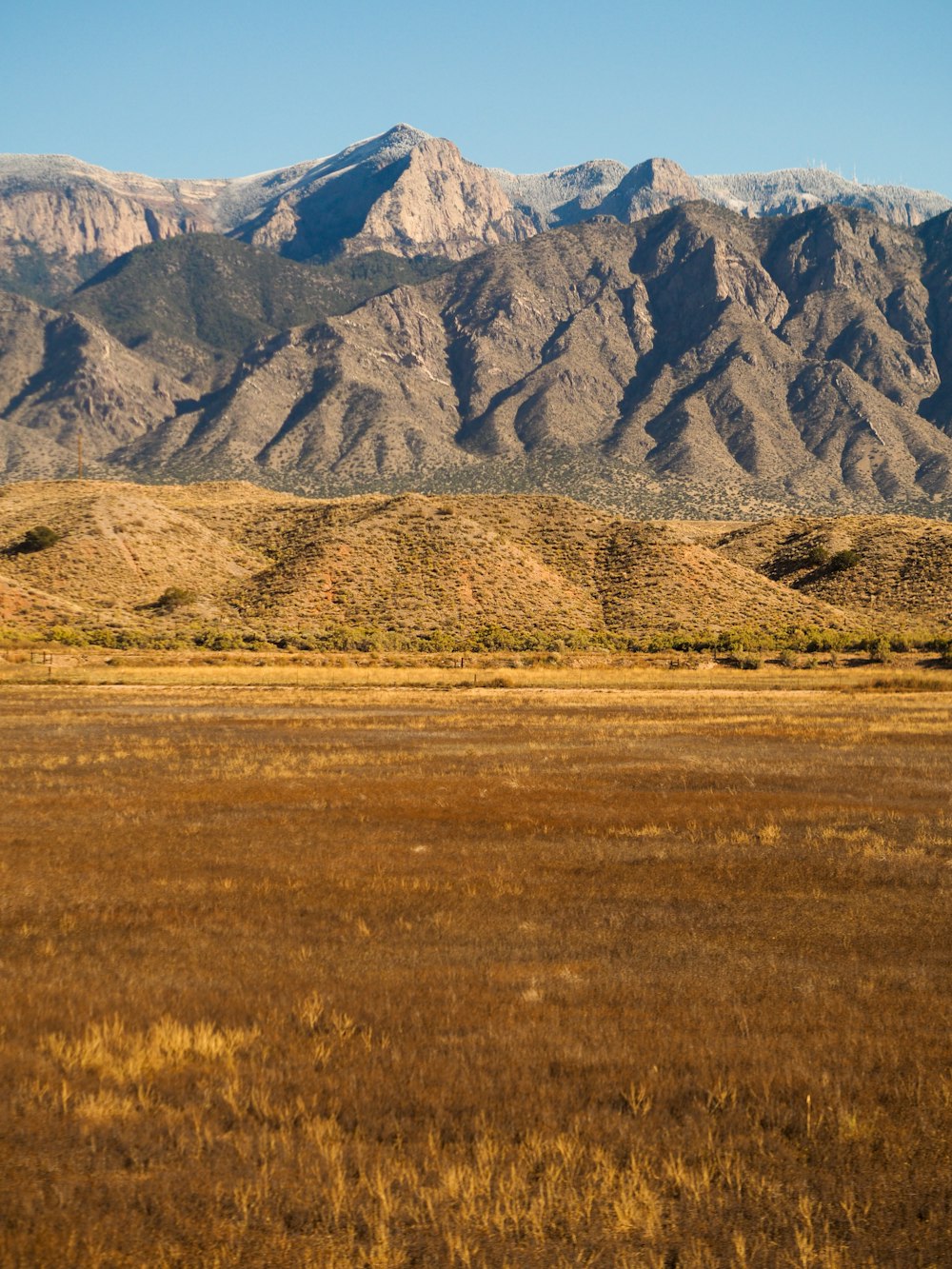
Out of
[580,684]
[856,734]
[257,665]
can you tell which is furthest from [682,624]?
[856,734]

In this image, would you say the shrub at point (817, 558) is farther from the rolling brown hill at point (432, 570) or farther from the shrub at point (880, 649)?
the shrub at point (880, 649)

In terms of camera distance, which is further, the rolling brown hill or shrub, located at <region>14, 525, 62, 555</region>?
shrub, located at <region>14, 525, 62, 555</region>

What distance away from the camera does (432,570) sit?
3979 inches

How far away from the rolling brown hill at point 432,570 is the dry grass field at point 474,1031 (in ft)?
227

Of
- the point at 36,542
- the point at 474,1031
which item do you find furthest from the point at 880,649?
the point at 36,542

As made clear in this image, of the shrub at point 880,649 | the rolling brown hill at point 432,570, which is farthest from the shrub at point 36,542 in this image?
the shrub at point 880,649

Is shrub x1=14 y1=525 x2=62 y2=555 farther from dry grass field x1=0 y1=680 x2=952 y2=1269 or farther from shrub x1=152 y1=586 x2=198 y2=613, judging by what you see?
dry grass field x1=0 y1=680 x2=952 y2=1269

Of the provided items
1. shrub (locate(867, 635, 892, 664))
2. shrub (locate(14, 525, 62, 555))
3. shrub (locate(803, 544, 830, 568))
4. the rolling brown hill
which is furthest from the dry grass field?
shrub (locate(803, 544, 830, 568))

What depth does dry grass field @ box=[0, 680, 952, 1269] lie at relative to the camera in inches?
273

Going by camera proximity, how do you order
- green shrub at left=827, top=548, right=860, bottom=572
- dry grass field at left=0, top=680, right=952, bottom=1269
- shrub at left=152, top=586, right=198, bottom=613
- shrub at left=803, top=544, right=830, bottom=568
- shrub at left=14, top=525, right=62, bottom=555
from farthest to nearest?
shrub at left=803, top=544, right=830, bottom=568 < green shrub at left=827, top=548, right=860, bottom=572 < shrub at left=14, top=525, right=62, bottom=555 < shrub at left=152, top=586, right=198, bottom=613 < dry grass field at left=0, top=680, right=952, bottom=1269

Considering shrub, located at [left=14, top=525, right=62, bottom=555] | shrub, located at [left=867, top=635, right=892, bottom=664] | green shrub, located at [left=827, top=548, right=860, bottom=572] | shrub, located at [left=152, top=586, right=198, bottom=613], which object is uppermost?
shrub, located at [left=14, top=525, right=62, bottom=555]

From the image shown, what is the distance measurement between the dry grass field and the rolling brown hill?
6919 centimetres

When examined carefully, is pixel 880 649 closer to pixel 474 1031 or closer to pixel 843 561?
pixel 843 561

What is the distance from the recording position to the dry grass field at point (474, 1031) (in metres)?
6.93
